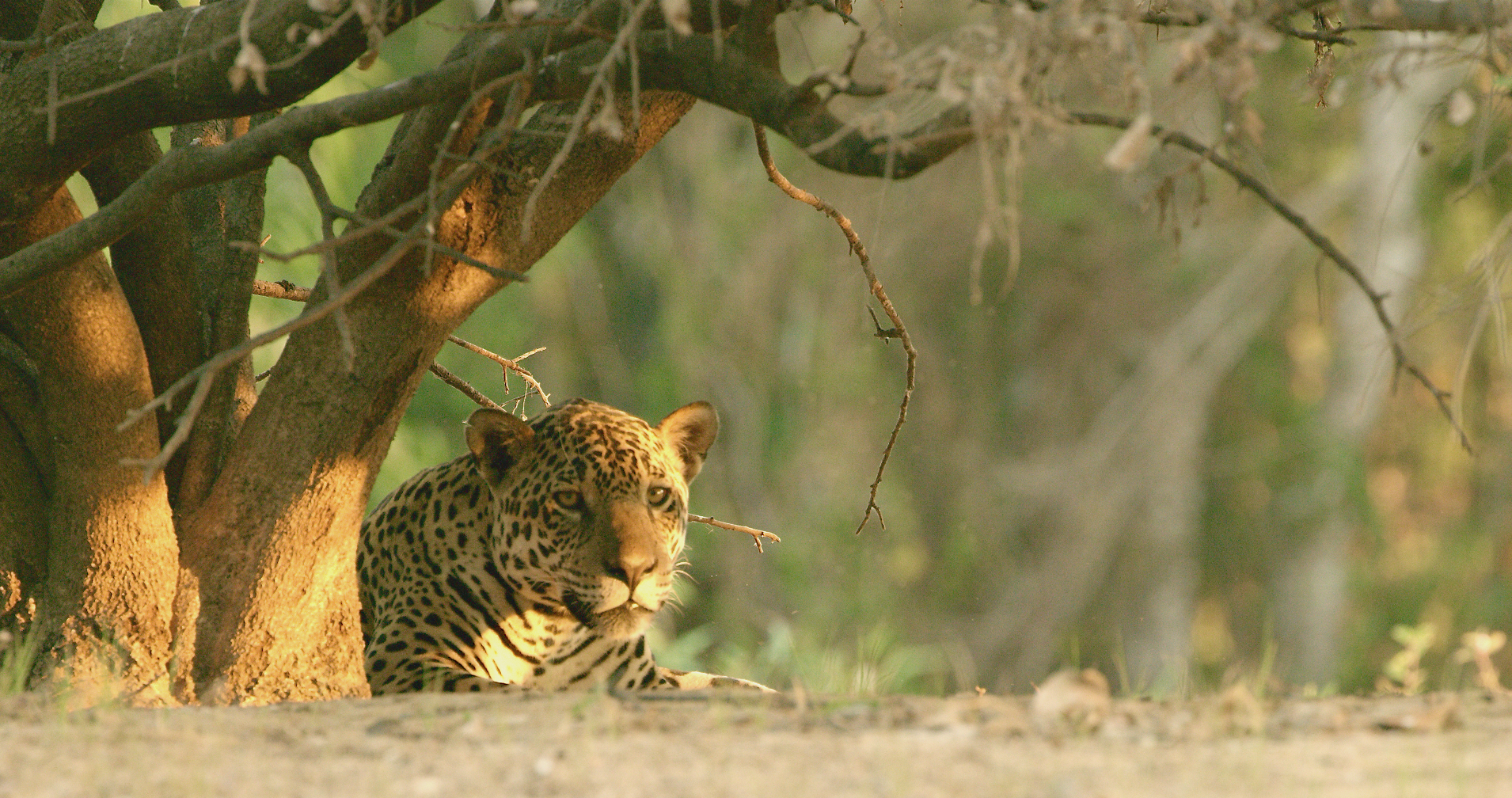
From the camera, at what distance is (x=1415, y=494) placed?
23.8 metres

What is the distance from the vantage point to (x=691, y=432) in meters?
5.70

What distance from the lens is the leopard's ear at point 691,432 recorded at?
222 inches

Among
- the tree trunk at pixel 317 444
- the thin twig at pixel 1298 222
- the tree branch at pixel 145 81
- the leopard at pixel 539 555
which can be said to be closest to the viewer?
the thin twig at pixel 1298 222

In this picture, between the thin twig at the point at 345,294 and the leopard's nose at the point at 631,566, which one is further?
the leopard's nose at the point at 631,566

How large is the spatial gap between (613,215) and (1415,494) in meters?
12.6

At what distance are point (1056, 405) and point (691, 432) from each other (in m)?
19.3

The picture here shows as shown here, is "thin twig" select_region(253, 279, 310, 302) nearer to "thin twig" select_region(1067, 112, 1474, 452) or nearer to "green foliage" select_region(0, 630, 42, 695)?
"green foliage" select_region(0, 630, 42, 695)

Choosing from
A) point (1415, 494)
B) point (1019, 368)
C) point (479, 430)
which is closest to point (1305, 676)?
point (1415, 494)

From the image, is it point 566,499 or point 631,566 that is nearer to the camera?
point 631,566

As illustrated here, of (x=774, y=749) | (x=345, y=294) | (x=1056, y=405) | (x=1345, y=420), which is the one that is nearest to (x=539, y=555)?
(x=345, y=294)

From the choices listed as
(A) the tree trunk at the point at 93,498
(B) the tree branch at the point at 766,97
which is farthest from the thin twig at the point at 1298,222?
(A) the tree trunk at the point at 93,498

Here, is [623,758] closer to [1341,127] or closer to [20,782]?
[20,782]

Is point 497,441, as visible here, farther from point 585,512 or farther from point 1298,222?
point 1298,222

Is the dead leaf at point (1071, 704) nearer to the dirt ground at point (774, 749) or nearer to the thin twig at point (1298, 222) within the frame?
the dirt ground at point (774, 749)
